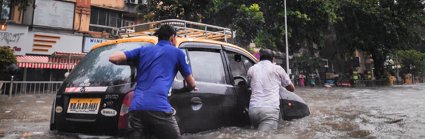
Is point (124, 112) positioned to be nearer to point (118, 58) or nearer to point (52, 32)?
point (118, 58)

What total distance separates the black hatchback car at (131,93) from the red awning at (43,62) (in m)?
13.7

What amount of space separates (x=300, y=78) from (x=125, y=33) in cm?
2291

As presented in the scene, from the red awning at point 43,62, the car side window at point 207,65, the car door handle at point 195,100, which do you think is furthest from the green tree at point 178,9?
the car door handle at point 195,100

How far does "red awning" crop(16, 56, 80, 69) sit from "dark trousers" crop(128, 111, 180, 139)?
592 inches

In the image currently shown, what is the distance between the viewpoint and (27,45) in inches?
693

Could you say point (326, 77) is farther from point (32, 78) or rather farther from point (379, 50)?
point (32, 78)

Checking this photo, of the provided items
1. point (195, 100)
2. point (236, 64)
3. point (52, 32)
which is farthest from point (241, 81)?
point (52, 32)

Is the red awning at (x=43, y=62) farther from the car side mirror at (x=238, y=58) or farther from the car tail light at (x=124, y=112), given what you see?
the car tail light at (x=124, y=112)

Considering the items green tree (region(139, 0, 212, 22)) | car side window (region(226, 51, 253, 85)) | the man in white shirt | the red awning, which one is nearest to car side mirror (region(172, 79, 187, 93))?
car side window (region(226, 51, 253, 85))

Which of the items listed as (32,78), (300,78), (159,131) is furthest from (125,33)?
(300,78)

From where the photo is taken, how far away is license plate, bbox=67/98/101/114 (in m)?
3.59

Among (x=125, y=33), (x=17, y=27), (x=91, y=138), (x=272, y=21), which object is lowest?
(x=91, y=138)

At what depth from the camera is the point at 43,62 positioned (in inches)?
664

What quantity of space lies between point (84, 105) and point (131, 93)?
636mm
